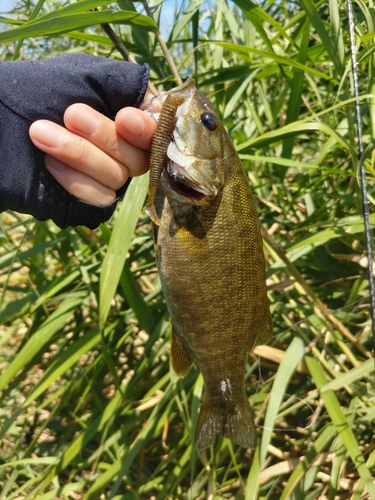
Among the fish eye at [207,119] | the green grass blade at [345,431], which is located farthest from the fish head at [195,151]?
the green grass blade at [345,431]

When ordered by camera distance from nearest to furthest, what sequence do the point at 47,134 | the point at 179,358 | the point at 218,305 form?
the point at 47,134, the point at 218,305, the point at 179,358

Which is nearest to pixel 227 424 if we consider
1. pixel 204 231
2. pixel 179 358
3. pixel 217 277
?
pixel 179 358

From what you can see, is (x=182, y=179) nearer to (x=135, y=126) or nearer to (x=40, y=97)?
(x=135, y=126)

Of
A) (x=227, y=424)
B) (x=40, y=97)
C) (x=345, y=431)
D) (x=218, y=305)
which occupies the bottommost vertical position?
(x=345, y=431)

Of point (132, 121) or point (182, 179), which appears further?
point (182, 179)

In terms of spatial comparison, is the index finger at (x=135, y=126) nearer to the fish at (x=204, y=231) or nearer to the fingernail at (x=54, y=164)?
the fish at (x=204, y=231)

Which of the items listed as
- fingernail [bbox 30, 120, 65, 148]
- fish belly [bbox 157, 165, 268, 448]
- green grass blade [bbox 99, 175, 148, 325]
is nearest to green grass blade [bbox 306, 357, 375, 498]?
fish belly [bbox 157, 165, 268, 448]

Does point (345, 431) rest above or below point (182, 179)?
below
